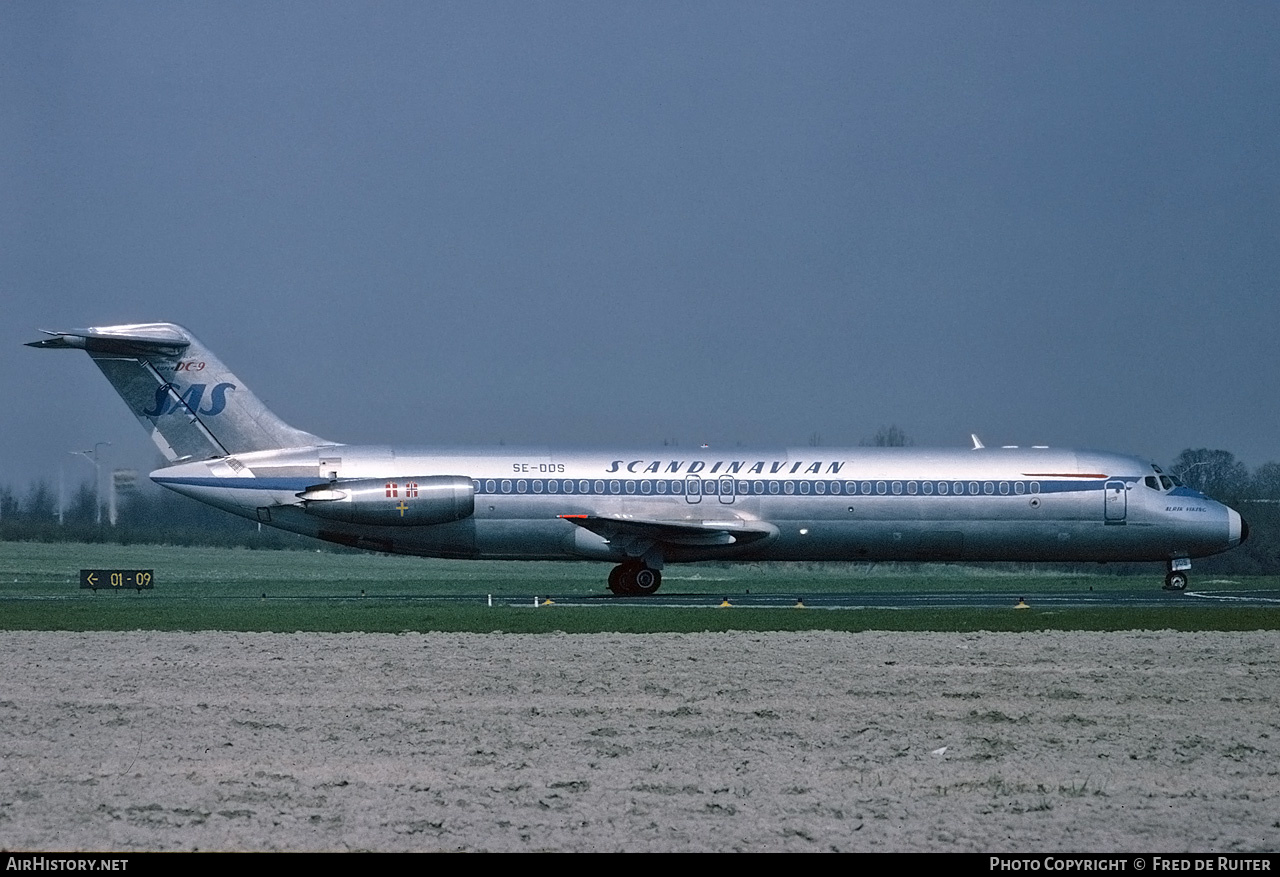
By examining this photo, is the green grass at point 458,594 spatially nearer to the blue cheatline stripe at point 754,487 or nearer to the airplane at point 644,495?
the airplane at point 644,495

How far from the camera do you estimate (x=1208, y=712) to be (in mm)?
16000

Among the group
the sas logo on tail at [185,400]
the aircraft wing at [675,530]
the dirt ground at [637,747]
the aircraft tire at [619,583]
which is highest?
the sas logo on tail at [185,400]

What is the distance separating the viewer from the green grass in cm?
2620

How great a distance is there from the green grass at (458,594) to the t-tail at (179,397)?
3519mm

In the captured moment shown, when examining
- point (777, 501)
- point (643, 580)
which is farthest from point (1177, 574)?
point (643, 580)

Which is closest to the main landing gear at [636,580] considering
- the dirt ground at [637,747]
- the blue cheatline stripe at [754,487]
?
the blue cheatline stripe at [754,487]

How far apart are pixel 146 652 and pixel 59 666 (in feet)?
5.65

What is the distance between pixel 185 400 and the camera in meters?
35.8

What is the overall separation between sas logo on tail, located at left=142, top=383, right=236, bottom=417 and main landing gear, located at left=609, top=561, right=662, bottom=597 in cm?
1005

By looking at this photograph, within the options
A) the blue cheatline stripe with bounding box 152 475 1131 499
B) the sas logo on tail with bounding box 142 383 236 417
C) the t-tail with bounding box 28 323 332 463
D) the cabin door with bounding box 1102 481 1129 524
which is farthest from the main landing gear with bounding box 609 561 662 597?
the cabin door with bounding box 1102 481 1129 524

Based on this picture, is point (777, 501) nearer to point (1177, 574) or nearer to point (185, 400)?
point (1177, 574)

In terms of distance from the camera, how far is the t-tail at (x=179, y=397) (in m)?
35.8
